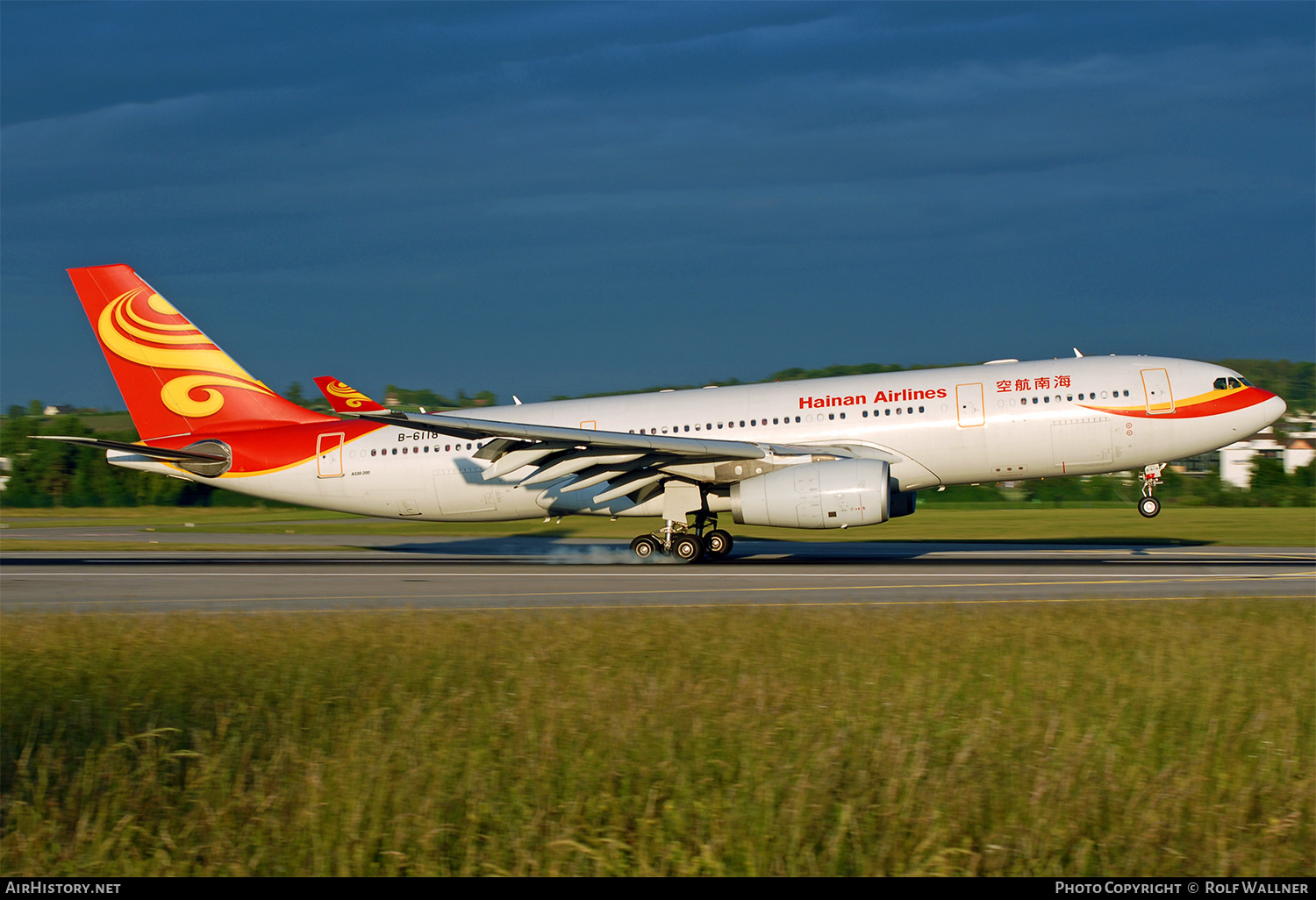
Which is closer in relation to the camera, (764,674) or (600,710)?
(600,710)

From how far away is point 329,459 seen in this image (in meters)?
26.3

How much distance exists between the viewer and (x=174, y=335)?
26969 mm

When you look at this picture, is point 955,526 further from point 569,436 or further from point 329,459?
point 329,459

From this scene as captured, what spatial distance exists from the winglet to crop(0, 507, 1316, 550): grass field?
710cm

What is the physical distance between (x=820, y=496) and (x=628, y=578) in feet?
14.7

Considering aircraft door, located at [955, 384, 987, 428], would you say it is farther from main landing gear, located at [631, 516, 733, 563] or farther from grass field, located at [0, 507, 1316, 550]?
grass field, located at [0, 507, 1316, 550]

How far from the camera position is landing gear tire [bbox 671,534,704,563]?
24250mm

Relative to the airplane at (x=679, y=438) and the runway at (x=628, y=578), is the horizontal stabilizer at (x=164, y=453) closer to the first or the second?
the airplane at (x=679, y=438)

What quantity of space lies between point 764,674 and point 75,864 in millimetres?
5531

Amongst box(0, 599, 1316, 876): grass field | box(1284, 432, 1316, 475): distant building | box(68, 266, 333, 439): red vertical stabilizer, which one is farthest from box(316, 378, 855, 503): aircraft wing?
box(1284, 432, 1316, 475): distant building

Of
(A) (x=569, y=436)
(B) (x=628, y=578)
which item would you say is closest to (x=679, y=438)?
(A) (x=569, y=436)

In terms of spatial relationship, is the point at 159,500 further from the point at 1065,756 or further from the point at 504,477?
the point at 1065,756

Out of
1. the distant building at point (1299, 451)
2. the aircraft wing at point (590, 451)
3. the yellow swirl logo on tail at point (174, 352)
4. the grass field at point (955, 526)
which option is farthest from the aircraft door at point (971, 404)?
the distant building at point (1299, 451)

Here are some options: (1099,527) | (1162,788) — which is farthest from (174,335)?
(1099,527)
